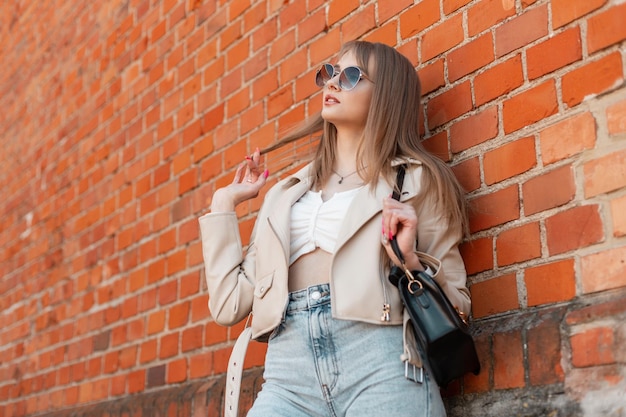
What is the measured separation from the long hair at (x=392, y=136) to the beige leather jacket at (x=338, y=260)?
0.14 feet

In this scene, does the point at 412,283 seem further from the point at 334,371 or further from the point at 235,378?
the point at 235,378

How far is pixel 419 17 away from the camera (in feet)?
10.2

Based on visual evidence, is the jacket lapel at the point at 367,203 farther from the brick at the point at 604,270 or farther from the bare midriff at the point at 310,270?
the brick at the point at 604,270

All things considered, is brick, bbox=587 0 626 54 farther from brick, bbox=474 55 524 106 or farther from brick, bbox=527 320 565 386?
brick, bbox=527 320 565 386

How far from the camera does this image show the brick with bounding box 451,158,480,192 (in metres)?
2.76

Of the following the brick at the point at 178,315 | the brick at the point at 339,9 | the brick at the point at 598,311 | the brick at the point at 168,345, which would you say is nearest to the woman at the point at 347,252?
the brick at the point at 598,311

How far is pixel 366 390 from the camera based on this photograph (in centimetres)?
236

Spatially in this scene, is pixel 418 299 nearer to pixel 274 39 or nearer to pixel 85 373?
pixel 274 39

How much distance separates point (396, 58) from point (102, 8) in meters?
3.18

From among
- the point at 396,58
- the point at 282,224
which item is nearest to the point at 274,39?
the point at 396,58

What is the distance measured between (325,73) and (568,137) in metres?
0.80

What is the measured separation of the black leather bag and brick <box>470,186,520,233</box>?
15.5 inches

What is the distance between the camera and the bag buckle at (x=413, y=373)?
233 cm

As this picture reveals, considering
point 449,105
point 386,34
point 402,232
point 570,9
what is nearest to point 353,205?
point 402,232
